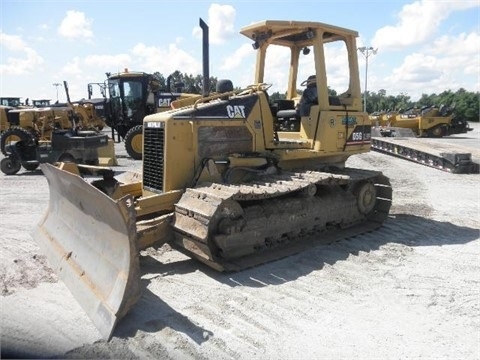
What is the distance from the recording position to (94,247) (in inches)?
173

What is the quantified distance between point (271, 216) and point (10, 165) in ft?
32.5

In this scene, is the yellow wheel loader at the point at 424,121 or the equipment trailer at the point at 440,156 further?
the yellow wheel loader at the point at 424,121

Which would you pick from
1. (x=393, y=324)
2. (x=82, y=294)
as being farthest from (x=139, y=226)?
(x=393, y=324)

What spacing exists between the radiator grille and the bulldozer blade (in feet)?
3.47

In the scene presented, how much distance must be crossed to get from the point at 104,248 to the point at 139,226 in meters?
0.68

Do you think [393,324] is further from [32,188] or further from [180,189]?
[32,188]

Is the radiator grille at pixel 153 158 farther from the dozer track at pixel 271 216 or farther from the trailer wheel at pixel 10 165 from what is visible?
the trailer wheel at pixel 10 165

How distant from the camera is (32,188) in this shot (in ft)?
33.2

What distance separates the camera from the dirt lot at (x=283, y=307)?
335cm

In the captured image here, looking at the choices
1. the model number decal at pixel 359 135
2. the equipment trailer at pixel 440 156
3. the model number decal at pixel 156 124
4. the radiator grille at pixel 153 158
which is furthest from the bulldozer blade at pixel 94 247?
the equipment trailer at pixel 440 156

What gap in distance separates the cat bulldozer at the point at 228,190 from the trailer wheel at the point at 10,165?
7309 mm

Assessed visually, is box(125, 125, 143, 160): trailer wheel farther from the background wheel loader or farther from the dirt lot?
the dirt lot

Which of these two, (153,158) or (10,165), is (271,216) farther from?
(10,165)

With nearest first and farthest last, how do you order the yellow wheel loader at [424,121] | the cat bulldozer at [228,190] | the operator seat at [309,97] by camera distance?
the cat bulldozer at [228,190]
the operator seat at [309,97]
the yellow wheel loader at [424,121]
